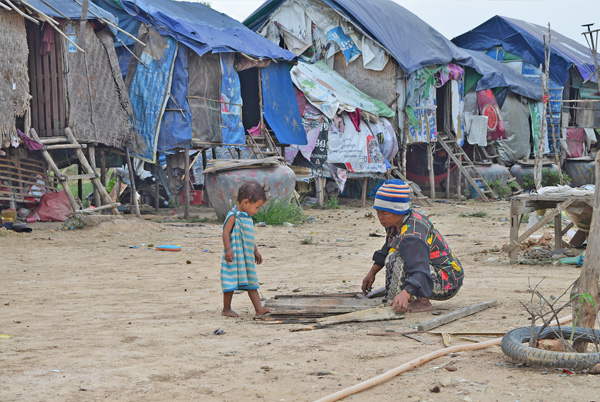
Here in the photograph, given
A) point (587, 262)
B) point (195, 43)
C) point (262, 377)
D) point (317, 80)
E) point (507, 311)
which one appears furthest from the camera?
point (317, 80)

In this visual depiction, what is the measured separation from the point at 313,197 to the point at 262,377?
1419cm

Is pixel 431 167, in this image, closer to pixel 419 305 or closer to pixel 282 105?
pixel 282 105

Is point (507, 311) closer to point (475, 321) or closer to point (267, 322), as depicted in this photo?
point (475, 321)

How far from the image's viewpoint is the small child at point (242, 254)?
16.5 feet

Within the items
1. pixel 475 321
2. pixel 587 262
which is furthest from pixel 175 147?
pixel 587 262

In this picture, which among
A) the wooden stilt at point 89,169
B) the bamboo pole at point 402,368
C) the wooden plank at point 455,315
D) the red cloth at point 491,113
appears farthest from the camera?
the red cloth at point 491,113

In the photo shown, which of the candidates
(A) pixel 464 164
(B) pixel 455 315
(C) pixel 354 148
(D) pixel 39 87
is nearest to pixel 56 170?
(D) pixel 39 87

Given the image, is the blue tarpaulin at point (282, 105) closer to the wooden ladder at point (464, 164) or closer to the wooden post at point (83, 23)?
the wooden post at point (83, 23)

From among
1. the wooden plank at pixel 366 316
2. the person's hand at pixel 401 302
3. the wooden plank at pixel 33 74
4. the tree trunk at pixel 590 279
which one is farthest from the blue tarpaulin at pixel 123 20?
the tree trunk at pixel 590 279

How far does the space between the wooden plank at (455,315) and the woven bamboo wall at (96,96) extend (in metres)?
8.96

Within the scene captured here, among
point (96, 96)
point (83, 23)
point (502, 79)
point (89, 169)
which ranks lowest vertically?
point (89, 169)

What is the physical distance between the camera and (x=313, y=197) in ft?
57.6

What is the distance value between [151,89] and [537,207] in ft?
27.1

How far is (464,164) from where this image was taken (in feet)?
68.8
